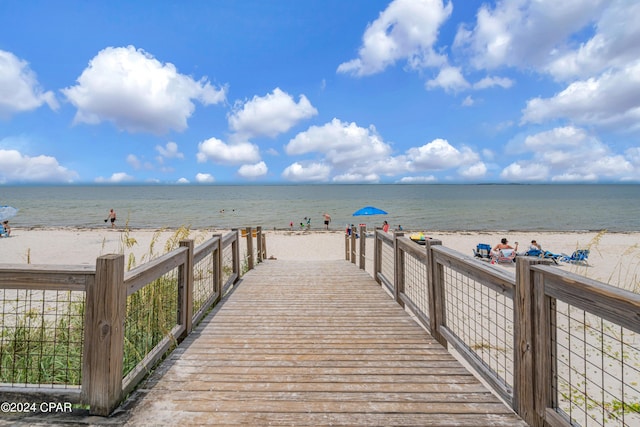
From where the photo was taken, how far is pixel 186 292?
12.3ft

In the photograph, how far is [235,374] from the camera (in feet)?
9.37

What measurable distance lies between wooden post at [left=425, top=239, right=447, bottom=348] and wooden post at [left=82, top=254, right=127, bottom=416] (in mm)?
3000

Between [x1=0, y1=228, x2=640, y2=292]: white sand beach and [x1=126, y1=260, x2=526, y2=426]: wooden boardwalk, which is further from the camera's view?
[x1=0, y1=228, x2=640, y2=292]: white sand beach

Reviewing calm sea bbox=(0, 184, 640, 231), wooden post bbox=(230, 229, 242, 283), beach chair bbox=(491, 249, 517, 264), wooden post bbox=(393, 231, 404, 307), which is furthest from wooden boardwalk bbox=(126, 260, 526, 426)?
beach chair bbox=(491, 249, 517, 264)

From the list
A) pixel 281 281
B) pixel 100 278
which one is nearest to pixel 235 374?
pixel 100 278

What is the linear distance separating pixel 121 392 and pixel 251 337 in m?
1.45

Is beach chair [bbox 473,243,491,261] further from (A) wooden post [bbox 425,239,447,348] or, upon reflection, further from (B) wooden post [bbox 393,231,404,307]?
(A) wooden post [bbox 425,239,447,348]

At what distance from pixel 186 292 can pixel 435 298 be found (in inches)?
110

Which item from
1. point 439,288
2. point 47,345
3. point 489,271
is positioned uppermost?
point 489,271

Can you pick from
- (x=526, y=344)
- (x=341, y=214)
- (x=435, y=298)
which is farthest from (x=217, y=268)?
(x=341, y=214)

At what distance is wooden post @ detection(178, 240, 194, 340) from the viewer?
367cm

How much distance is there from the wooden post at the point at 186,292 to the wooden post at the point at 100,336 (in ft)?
4.40

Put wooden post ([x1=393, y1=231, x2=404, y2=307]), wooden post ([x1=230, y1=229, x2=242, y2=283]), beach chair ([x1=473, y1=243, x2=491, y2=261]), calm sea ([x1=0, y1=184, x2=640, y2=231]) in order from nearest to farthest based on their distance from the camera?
wooden post ([x1=393, y1=231, x2=404, y2=307]) → wooden post ([x1=230, y1=229, x2=242, y2=283]) → beach chair ([x1=473, y1=243, x2=491, y2=261]) → calm sea ([x1=0, y1=184, x2=640, y2=231])

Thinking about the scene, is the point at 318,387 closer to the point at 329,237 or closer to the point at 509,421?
the point at 509,421
